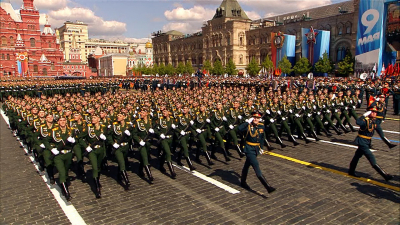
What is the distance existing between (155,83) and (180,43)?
175ft

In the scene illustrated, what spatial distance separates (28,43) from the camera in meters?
73.9

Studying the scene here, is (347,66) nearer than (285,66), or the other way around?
(347,66)

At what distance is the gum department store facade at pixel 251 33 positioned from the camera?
49781 mm

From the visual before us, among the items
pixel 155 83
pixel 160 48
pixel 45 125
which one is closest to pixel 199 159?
pixel 45 125

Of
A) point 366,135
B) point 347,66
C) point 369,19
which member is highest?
point 369,19

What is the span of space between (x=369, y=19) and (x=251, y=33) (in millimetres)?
31822

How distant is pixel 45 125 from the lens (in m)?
8.54

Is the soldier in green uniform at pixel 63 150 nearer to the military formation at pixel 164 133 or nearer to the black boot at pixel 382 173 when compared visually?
the military formation at pixel 164 133

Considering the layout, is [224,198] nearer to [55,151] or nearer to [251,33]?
[55,151]

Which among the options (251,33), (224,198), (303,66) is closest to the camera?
(224,198)

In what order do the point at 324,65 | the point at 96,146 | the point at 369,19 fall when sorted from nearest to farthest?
the point at 96,146, the point at 369,19, the point at 324,65

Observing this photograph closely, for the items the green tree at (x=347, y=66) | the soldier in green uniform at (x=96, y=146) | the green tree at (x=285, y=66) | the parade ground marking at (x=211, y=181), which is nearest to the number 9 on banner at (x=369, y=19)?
the green tree at (x=347, y=66)

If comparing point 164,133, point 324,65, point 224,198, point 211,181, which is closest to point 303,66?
point 324,65

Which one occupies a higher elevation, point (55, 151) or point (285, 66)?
point (285, 66)
